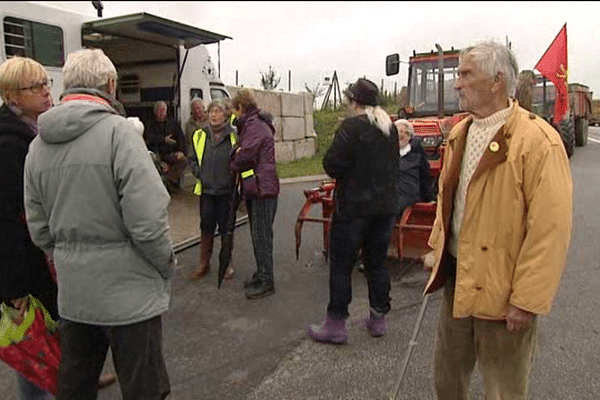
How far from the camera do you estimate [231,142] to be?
5012mm

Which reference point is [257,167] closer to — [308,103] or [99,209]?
[99,209]

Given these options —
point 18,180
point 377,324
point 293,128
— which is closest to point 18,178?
point 18,180

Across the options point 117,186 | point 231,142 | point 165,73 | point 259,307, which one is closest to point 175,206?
point 165,73

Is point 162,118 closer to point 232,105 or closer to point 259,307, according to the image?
point 232,105

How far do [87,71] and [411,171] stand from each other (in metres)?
3.56

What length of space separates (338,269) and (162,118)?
626 cm

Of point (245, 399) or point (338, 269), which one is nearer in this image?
point (245, 399)

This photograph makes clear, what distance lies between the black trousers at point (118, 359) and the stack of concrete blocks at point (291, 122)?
11841mm

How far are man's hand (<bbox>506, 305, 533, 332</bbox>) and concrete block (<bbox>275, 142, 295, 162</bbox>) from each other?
12.6 m

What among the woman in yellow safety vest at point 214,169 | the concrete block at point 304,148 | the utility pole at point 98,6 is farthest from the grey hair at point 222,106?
the concrete block at point 304,148

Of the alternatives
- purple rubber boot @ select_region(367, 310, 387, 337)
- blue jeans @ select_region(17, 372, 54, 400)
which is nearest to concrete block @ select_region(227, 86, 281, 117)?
purple rubber boot @ select_region(367, 310, 387, 337)

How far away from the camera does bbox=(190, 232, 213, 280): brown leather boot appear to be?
5.24 m

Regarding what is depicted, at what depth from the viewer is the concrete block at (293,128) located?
15023 mm

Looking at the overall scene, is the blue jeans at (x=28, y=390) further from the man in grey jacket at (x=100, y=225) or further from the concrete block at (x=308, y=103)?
the concrete block at (x=308, y=103)
